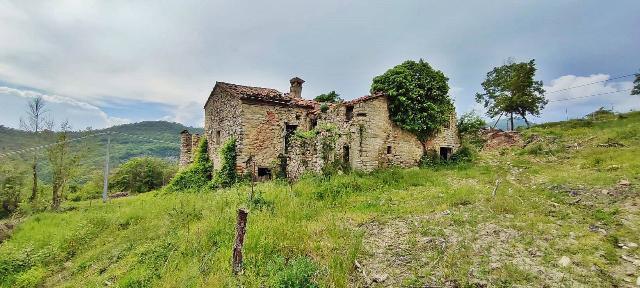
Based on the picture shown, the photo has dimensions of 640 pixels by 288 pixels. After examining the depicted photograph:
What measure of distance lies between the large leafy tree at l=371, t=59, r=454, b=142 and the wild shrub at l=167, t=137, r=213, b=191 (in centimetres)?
1145

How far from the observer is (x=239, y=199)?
36.4ft

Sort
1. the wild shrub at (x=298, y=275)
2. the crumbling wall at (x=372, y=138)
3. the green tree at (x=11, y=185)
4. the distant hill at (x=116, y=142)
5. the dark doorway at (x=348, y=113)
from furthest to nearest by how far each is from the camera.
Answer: the distant hill at (x=116, y=142), the green tree at (x=11, y=185), the dark doorway at (x=348, y=113), the crumbling wall at (x=372, y=138), the wild shrub at (x=298, y=275)

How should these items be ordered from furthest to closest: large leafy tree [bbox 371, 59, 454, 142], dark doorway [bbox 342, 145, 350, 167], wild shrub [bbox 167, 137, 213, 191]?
1. wild shrub [bbox 167, 137, 213, 191]
2. large leafy tree [bbox 371, 59, 454, 142]
3. dark doorway [bbox 342, 145, 350, 167]

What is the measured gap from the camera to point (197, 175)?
19.9 m

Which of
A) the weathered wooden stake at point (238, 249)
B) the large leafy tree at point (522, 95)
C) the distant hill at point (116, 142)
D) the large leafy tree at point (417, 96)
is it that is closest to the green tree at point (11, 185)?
the distant hill at point (116, 142)

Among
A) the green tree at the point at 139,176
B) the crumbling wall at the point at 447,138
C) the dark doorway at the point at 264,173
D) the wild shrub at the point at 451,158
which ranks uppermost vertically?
the crumbling wall at the point at 447,138

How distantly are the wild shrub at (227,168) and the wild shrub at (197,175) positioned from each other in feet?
7.78

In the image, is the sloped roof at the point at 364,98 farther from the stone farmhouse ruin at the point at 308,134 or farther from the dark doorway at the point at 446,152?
the dark doorway at the point at 446,152

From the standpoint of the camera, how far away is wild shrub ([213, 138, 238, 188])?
656 inches

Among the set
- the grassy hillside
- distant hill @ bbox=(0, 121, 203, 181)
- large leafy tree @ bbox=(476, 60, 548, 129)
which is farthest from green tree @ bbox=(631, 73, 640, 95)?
distant hill @ bbox=(0, 121, 203, 181)

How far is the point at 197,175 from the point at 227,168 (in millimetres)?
4275

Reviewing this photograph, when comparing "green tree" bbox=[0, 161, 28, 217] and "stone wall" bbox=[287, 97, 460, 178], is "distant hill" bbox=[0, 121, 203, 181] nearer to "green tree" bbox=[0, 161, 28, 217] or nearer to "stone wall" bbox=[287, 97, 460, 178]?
"green tree" bbox=[0, 161, 28, 217]

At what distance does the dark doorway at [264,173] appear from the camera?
1742cm

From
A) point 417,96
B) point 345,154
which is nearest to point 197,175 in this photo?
point 345,154
